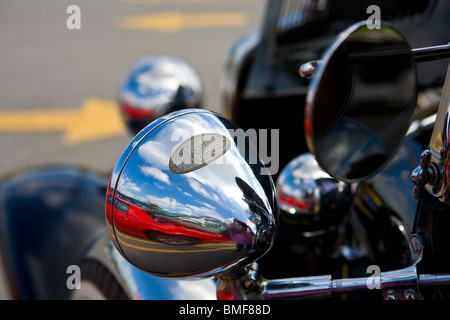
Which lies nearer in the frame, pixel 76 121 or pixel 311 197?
pixel 311 197

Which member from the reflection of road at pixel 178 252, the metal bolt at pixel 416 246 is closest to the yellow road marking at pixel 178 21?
the metal bolt at pixel 416 246

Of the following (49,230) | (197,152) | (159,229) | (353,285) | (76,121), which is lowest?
(76,121)

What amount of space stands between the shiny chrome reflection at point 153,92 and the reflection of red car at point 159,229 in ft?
4.95

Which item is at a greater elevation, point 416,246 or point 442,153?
point 442,153

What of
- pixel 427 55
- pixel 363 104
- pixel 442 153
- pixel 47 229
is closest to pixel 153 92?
pixel 47 229

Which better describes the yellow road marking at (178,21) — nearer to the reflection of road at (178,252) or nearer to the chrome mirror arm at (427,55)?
the chrome mirror arm at (427,55)

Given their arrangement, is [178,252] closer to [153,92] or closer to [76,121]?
[153,92]

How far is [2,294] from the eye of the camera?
10.4 feet

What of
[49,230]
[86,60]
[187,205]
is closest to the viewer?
[187,205]

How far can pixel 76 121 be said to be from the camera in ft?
17.0

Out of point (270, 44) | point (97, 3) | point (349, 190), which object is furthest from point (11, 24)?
point (349, 190)

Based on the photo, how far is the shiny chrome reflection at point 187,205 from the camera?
0.86 m

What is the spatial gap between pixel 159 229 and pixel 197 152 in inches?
5.6

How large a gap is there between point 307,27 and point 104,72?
433 cm
